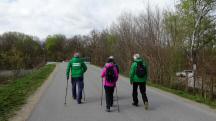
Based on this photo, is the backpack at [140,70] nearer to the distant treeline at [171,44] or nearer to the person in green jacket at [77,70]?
the person in green jacket at [77,70]

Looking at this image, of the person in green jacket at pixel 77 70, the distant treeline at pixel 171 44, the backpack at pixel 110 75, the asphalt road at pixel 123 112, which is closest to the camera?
the asphalt road at pixel 123 112

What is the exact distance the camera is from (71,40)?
8631cm

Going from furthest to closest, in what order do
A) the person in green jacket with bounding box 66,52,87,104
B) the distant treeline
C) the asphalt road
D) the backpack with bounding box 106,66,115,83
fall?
the distant treeline, the person in green jacket with bounding box 66,52,87,104, the backpack with bounding box 106,66,115,83, the asphalt road

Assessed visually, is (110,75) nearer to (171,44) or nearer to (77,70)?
(77,70)

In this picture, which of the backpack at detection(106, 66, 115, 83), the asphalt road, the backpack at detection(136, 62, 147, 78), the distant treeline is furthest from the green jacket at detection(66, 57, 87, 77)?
the distant treeline

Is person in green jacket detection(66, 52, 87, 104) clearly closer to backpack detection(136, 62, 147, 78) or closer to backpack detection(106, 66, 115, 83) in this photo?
backpack detection(106, 66, 115, 83)

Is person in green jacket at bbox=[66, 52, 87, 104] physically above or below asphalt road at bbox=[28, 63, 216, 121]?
above

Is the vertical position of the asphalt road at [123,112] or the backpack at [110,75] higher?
the backpack at [110,75]

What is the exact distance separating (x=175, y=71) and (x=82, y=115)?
10.3 meters

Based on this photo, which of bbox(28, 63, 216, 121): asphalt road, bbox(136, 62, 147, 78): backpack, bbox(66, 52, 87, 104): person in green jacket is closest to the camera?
bbox(28, 63, 216, 121): asphalt road

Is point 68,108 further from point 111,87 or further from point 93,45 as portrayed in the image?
point 93,45

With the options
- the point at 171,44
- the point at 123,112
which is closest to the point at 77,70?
the point at 123,112

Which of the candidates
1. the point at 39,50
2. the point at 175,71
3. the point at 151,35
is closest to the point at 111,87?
the point at 175,71

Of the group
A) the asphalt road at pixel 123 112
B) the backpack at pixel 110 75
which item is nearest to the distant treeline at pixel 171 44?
the asphalt road at pixel 123 112
